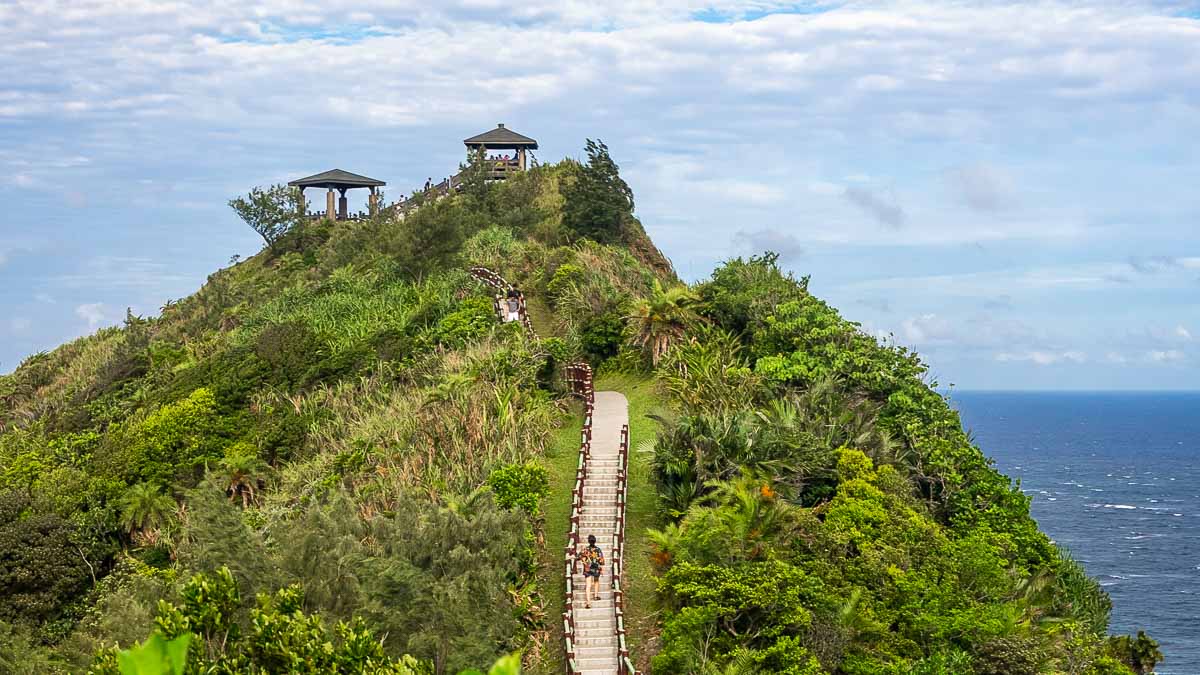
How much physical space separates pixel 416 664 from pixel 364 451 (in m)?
14.9

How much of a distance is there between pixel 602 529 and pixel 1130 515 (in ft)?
259

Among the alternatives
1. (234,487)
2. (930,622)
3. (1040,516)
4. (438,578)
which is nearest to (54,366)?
(234,487)

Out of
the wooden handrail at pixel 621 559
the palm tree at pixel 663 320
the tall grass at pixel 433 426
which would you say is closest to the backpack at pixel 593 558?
the wooden handrail at pixel 621 559

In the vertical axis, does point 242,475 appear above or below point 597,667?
above

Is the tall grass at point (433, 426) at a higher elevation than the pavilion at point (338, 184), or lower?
lower

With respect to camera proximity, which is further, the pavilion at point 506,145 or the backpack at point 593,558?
the pavilion at point 506,145

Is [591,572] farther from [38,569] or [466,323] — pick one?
[466,323]

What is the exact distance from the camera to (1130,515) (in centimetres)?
9338

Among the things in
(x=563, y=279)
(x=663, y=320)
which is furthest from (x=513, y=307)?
(x=663, y=320)

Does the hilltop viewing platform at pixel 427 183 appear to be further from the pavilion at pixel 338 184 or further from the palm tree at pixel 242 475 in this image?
the palm tree at pixel 242 475

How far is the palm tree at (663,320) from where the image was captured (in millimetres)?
37625

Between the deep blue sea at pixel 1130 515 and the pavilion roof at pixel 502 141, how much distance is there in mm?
31832

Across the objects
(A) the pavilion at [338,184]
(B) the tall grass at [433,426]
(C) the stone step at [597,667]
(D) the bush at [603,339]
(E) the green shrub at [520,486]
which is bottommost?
(C) the stone step at [597,667]

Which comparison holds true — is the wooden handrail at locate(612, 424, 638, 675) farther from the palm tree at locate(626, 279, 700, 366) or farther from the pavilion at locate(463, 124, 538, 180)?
the pavilion at locate(463, 124, 538, 180)
